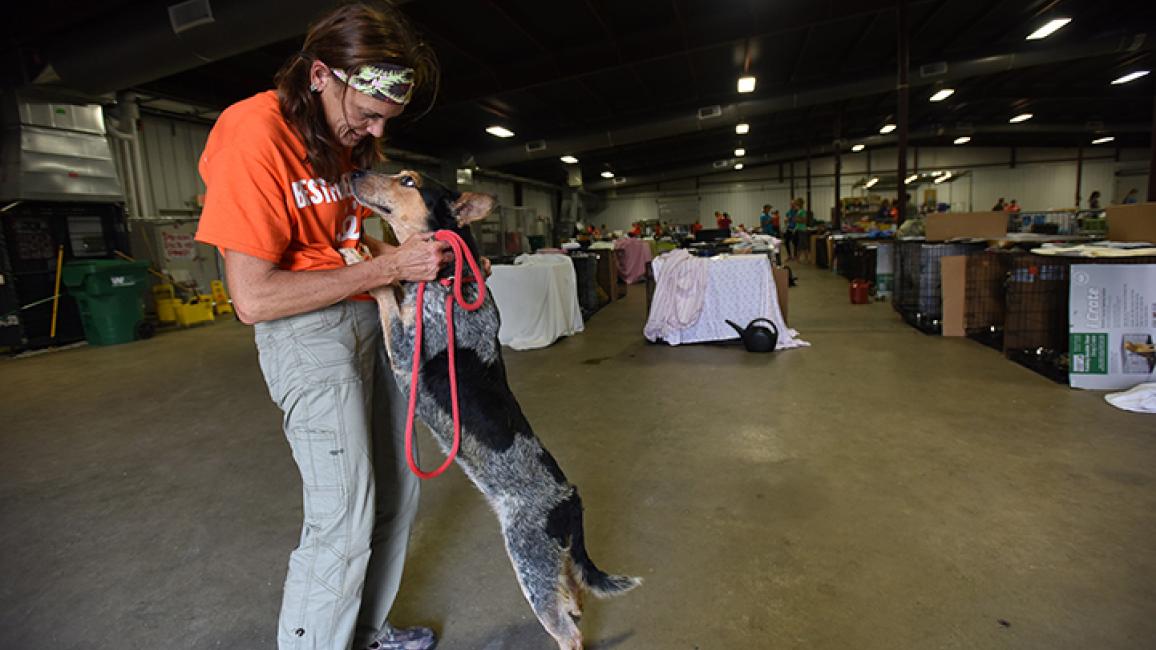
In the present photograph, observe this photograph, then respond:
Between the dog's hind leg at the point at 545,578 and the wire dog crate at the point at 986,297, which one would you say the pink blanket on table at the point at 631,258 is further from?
the dog's hind leg at the point at 545,578

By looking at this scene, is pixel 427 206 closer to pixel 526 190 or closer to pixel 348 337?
pixel 348 337

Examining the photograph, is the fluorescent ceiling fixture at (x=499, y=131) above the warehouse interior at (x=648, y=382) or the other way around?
above

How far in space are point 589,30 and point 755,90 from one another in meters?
5.77

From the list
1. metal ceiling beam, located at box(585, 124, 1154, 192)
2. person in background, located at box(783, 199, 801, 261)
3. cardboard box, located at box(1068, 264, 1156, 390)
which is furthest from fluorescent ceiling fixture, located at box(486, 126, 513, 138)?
cardboard box, located at box(1068, 264, 1156, 390)

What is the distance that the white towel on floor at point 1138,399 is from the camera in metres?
2.88

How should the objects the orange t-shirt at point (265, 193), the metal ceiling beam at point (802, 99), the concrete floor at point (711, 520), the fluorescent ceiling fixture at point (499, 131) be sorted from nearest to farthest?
the orange t-shirt at point (265, 193)
the concrete floor at point (711, 520)
the metal ceiling beam at point (802, 99)
the fluorescent ceiling fixture at point (499, 131)

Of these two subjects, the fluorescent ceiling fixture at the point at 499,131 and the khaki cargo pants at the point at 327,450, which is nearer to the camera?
the khaki cargo pants at the point at 327,450

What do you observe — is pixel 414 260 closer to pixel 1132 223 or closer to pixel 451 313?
pixel 451 313

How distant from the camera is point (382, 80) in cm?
103

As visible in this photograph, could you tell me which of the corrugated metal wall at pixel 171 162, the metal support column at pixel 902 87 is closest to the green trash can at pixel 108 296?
the corrugated metal wall at pixel 171 162

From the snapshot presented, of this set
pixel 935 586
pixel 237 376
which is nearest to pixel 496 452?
pixel 935 586

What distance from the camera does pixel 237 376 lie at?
4.81 meters

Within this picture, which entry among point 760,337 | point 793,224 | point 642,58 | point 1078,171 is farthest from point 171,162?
point 1078,171

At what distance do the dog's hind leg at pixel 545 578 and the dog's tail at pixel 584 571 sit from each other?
0.05 meters
